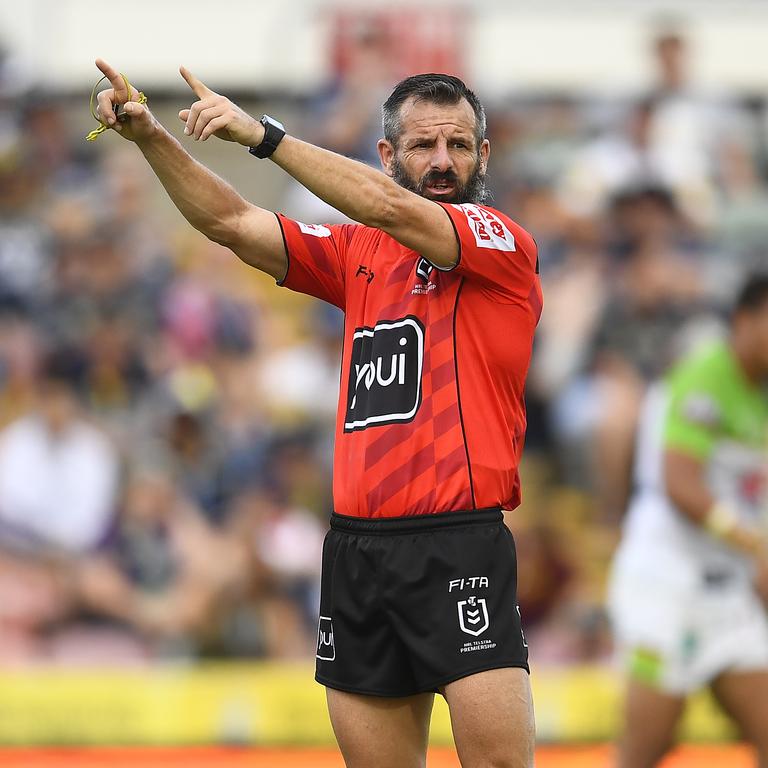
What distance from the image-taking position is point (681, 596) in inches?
260

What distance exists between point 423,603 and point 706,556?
2707 millimetres

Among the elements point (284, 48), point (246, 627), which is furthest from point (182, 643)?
point (284, 48)

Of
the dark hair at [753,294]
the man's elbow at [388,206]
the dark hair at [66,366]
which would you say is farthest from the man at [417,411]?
the dark hair at [66,366]

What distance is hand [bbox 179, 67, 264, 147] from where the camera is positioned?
4117 millimetres

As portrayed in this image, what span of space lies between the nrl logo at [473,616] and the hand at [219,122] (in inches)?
56.1

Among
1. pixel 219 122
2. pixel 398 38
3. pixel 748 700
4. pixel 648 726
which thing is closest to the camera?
pixel 219 122

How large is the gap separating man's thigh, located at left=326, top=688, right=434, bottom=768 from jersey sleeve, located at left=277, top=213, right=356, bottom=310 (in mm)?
1247

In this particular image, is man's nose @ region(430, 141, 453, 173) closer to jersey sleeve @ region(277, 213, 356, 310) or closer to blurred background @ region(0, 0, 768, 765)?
jersey sleeve @ region(277, 213, 356, 310)

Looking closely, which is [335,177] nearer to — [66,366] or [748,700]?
[748,700]

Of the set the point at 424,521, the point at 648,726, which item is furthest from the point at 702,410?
the point at 424,521

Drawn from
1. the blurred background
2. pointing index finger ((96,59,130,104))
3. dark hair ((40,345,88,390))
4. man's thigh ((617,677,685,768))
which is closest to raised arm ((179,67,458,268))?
pointing index finger ((96,59,130,104))

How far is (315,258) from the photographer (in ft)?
15.4

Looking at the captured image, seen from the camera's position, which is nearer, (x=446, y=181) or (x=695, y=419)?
(x=446, y=181)

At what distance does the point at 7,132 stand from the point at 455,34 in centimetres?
364
